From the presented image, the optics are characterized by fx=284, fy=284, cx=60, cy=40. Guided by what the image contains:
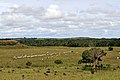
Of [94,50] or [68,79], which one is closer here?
[68,79]

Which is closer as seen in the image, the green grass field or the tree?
the green grass field

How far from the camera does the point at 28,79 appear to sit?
37.4 metres

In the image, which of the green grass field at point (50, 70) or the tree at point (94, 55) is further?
the tree at point (94, 55)

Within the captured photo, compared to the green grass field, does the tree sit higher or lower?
higher

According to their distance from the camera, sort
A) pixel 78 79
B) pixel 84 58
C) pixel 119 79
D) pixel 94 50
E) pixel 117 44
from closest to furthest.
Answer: pixel 119 79
pixel 78 79
pixel 94 50
pixel 84 58
pixel 117 44

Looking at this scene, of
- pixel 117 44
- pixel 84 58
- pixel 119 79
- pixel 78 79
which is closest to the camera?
pixel 119 79

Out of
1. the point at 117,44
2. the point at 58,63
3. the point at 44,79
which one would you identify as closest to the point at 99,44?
the point at 117,44

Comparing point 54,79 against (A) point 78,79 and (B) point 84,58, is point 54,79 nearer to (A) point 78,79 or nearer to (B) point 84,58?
(A) point 78,79

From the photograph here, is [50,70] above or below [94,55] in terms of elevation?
below

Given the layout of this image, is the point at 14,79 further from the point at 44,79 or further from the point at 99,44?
the point at 99,44

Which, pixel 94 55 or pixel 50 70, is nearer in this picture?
pixel 50 70

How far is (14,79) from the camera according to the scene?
122ft

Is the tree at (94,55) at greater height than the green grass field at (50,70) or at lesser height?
greater

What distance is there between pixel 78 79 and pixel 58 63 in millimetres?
36179
